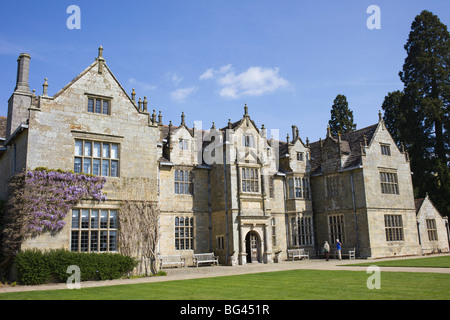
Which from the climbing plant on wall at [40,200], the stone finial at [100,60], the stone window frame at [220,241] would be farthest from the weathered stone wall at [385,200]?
the climbing plant on wall at [40,200]

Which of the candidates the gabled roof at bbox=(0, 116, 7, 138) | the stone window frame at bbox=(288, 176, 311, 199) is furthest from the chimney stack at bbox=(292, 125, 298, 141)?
the gabled roof at bbox=(0, 116, 7, 138)

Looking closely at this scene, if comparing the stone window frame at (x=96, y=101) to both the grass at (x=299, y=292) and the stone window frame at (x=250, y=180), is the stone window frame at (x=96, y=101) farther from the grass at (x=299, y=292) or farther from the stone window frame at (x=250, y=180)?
the stone window frame at (x=250, y=180)

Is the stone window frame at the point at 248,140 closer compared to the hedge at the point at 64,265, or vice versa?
the hedge at the point at 64,265

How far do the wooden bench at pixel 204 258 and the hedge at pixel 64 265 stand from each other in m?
8.18

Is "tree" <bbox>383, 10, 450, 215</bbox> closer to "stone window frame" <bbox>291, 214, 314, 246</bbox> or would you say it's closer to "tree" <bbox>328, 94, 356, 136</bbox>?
"tree" <bbox>328, 94, 356, 136</bbox>

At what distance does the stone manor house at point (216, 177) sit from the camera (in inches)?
770

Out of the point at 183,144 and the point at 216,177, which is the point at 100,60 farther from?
the point at 216,177

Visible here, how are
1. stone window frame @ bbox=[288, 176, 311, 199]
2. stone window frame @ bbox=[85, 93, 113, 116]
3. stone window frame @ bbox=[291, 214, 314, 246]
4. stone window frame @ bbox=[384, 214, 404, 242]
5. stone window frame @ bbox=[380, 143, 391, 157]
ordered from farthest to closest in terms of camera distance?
stone window frame @ bbox=[288, 176, 311, 199], stone window frame @ bbox=[380, 143, 391, 157], stone window frame @ bbox=[291, 214, 314, 246], stone window frame @ bbox=[384, 214, 404, 242], stone window frame @ bbox=[85, 93, 113, 116]

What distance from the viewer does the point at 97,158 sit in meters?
20.2

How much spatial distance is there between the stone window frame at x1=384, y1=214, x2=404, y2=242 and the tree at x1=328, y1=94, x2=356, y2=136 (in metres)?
18.4

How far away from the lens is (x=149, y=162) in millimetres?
21719

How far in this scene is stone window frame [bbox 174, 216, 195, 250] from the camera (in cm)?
2778
